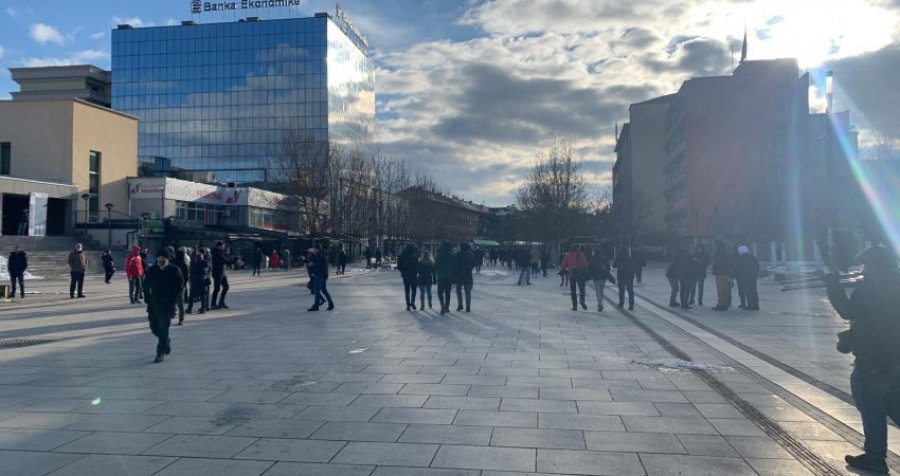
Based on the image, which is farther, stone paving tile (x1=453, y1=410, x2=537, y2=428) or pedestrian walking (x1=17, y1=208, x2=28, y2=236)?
pedestrian walking (x1=17, y1=208, x2=28, y2=236)

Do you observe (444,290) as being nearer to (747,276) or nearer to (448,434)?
(747,276)

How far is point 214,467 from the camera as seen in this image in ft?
15.2

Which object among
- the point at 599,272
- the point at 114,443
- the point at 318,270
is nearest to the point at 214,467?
the point at 114,443

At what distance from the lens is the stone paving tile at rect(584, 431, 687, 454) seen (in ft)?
16.4

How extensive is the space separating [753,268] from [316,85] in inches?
3103

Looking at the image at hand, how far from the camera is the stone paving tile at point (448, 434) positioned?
17.1 feet

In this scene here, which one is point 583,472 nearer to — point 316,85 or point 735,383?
point 735,383

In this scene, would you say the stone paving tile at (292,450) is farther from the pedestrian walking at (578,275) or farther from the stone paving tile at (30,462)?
the pedestrian walking at (578,275)

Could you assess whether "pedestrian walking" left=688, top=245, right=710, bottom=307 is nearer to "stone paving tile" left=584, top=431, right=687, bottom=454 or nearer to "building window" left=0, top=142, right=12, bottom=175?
"stone paving tile" left=584, top=431, right=687, bottom=454

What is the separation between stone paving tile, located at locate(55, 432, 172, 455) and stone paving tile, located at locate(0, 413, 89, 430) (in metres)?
0.59

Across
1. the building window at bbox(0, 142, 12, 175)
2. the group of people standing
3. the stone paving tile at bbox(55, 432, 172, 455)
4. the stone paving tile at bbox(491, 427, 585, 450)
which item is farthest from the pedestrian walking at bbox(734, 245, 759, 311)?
the building window at bbox(0, 142, 12, 175)

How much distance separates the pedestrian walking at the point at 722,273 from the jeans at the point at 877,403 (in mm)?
12563

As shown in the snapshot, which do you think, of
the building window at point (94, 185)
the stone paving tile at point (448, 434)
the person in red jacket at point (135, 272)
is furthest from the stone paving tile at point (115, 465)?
the building window at point (94, 185)

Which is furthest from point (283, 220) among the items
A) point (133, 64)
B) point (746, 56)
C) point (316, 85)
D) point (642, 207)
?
point (746, 56)
